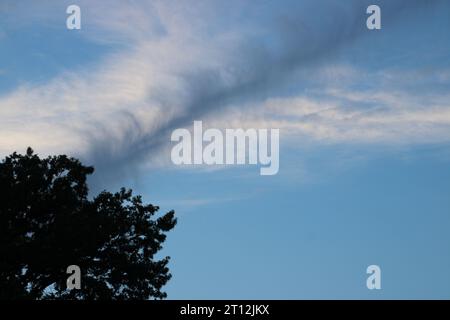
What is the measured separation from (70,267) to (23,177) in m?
6.27

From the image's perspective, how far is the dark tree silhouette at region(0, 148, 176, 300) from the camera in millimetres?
42344

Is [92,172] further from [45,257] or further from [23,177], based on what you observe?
[45,257]

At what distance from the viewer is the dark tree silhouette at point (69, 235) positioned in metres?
42.3

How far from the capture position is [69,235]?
42562 mm

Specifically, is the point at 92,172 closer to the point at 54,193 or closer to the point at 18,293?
the point at 54,193

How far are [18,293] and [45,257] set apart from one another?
9.29ft

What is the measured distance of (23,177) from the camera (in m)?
45.2
